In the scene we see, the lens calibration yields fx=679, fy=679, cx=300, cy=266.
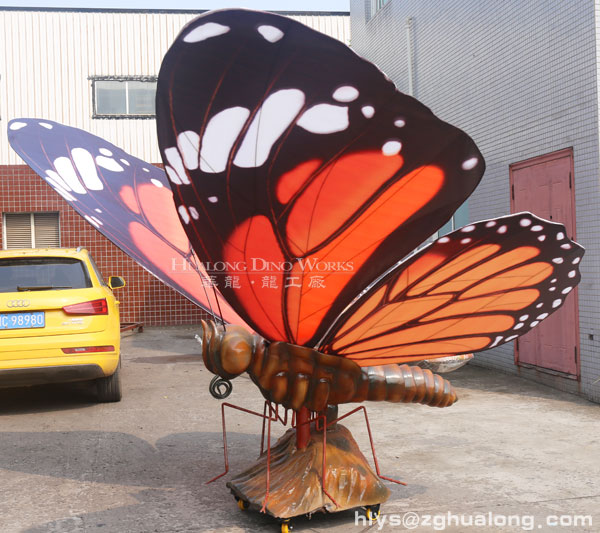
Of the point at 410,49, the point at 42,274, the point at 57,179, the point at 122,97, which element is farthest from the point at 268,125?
the point at 122,97

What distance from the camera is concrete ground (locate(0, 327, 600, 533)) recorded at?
378cm

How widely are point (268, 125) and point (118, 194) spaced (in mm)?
2048

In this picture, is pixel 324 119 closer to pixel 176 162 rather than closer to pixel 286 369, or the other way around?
pixel 176 162


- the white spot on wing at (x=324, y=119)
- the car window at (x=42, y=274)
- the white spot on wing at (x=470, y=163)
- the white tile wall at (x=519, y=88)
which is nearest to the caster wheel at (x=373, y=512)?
the white spot on wing at (x=470, y=163)

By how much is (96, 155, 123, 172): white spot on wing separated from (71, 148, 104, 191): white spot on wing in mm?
62

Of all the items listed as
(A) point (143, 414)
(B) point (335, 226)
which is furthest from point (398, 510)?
(A) point (143, 414)

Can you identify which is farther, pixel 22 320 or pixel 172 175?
pixel 22 320

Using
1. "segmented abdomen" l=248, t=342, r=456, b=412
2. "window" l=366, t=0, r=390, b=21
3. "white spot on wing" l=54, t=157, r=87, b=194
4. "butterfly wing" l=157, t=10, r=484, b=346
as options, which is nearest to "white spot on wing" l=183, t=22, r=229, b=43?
"butterfly wing" l=157, t=10, r=484, b=346

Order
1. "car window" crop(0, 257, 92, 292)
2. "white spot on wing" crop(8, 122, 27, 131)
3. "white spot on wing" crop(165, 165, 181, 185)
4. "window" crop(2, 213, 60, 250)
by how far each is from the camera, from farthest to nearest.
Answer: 1. "window" crop(2, 213, 60, 250)
2. "car window" crop(0, 257, 92, 292)
3. "white spot on wing" crop(8, 122, 27, 131)
4. "white spot on wing" crop(165, 165, 181, 185)

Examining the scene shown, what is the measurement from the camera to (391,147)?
2.51m

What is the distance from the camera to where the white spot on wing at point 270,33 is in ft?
7.29

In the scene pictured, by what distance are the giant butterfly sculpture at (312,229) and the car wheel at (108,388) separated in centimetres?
307

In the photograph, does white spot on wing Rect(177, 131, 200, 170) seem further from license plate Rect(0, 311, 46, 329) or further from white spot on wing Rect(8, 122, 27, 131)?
license plate Rect(0, 311, 46, 329)

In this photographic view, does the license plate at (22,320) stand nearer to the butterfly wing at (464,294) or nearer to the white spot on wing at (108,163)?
the white spot on wing at (108,163)
